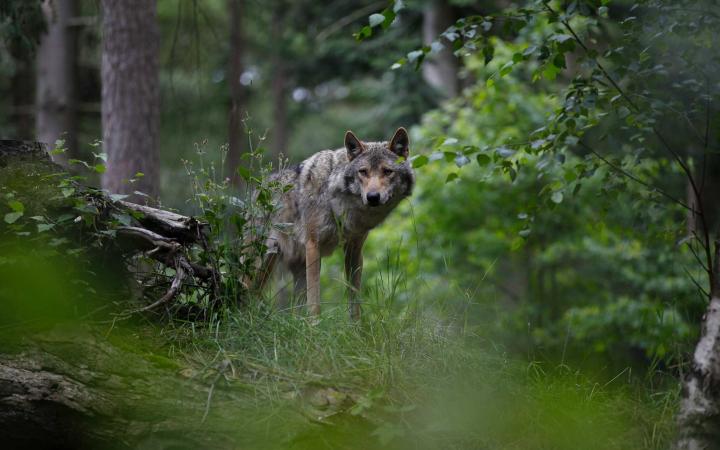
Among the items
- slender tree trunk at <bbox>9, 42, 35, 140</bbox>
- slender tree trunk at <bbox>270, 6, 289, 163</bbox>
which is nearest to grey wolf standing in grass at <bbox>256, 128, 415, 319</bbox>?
slender tree trunk at <bbox>9, 42, 35, 140</bbox>

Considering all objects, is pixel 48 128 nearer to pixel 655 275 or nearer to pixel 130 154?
pixel 130 154

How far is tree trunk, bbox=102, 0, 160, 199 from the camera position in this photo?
7328 mm

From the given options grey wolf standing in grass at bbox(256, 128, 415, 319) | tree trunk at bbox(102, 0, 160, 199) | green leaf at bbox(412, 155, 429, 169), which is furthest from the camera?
tree trunk at bbox(102, 0, 160, 199)

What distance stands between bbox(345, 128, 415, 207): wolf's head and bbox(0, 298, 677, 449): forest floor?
148cm

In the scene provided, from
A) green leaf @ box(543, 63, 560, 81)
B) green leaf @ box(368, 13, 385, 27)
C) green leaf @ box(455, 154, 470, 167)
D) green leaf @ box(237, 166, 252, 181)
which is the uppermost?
green leaf @ box(368, 13, 385, 27)

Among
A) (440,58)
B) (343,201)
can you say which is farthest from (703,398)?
(440,58)

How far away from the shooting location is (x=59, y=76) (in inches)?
547

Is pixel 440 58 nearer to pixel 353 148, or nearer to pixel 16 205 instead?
pixel 353 148

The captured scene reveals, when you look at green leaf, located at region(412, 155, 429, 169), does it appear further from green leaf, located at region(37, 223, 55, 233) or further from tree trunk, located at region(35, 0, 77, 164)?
tree trunk, located at region(35, 0, 77, 164)

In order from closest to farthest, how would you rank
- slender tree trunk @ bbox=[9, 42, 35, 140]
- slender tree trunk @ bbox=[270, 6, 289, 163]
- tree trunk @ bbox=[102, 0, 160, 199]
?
tree trunk @ bbox=[102, 0, 160, 199] → slender tree trunk @ bbox=[9, 42, 35, 140] → slender tree trunk @ bbox=[270, 6, 289, 163]

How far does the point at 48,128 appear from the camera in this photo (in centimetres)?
1344

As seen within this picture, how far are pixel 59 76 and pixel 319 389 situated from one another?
1227 centimetres

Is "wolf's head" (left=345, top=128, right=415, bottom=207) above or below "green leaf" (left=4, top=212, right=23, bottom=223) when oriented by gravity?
below

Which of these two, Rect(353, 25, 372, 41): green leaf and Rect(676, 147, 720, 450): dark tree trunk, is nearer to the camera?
Answer: Rect(676, 147, 720, 450): dark tree trunk
